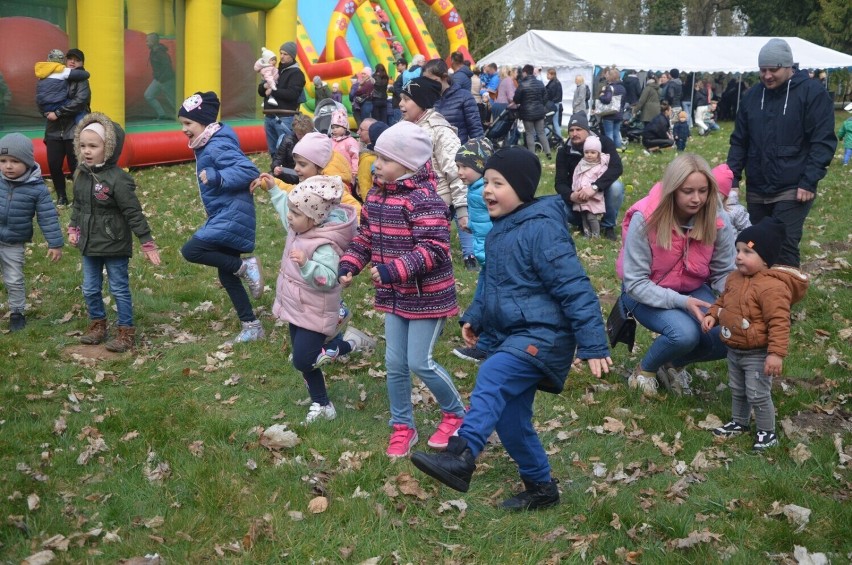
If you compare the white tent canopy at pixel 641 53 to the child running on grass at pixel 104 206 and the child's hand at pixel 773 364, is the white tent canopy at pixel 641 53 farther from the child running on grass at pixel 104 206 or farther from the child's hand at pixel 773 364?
the child's hand at pixel 773 364

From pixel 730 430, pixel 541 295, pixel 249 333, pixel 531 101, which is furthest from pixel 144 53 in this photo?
pixel 541 295

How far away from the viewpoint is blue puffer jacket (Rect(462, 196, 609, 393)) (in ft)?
14.4

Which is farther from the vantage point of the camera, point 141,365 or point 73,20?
point 73,20

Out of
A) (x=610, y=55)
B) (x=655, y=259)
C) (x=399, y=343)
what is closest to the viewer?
(x=399, y=343)

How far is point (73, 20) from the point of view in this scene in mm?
15719

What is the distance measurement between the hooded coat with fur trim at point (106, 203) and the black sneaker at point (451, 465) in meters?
4.19

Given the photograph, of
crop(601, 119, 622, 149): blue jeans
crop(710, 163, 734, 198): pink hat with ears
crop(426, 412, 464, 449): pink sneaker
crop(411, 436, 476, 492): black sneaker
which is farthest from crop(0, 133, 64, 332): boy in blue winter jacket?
crop(601, 119, 622, 149): blue jeans

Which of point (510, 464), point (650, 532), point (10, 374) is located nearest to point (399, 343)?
point (510, 464)

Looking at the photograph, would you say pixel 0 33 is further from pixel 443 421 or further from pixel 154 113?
pixel 443 421

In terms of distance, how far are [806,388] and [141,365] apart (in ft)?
17.5

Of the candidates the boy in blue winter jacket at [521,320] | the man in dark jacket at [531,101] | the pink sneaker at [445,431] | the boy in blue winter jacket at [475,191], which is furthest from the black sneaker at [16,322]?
the man in dark jacket at [531,101]

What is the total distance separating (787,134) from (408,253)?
4.03 m

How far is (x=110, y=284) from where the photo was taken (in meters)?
7.73

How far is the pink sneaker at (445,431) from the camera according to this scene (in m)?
5.68
